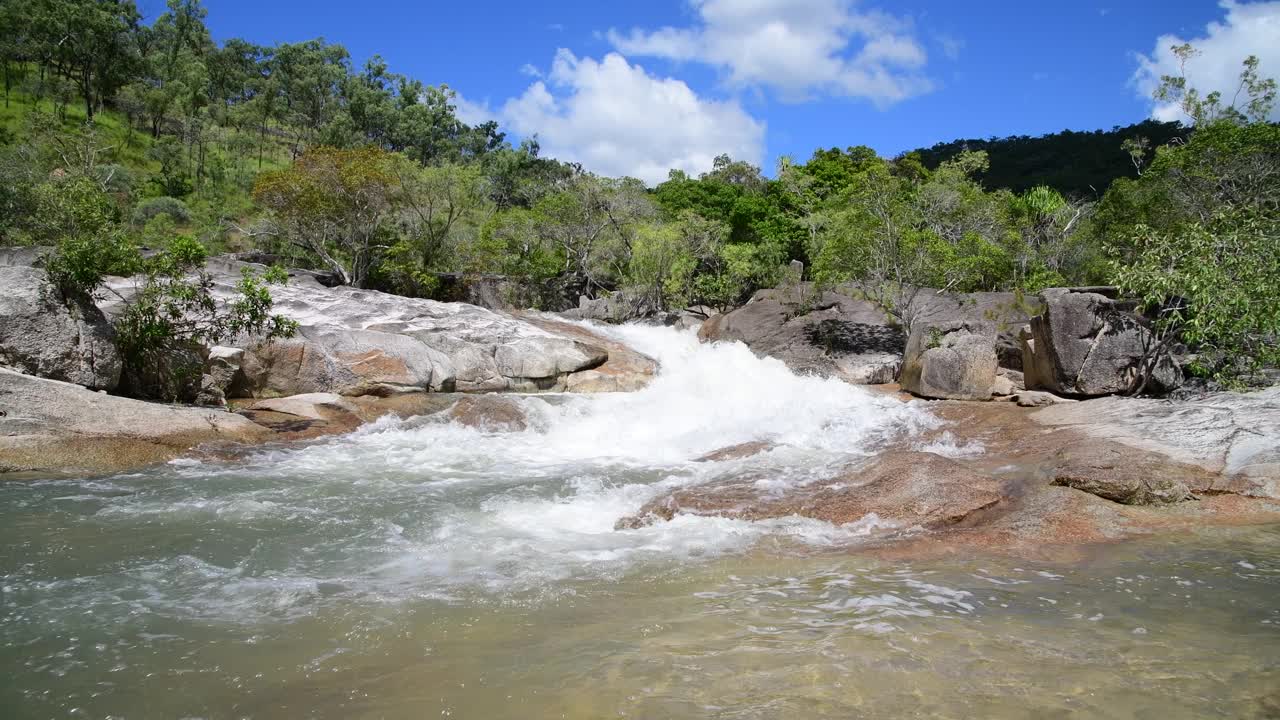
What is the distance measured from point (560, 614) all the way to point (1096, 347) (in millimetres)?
13692

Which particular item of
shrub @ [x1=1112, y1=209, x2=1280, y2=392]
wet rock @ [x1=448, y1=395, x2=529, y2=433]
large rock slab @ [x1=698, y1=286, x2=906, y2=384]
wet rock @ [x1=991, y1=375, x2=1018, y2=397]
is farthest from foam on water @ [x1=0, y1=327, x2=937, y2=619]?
large rock slab @ [x1=698, y1=286, x2=906, y2=384]

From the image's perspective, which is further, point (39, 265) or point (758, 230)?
point (758, 230)

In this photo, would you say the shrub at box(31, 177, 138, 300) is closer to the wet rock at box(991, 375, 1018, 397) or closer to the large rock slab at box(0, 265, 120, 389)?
the large rock slab at box(0, 265, 120, 389)

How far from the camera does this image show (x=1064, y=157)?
3250 inches

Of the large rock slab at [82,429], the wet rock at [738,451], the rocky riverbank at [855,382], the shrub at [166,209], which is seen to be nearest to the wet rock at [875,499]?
the rocky riverbank at [855,382]

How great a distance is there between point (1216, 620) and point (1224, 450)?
467 centimetres

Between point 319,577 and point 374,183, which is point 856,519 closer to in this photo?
point 319,577

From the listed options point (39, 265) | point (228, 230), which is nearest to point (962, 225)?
point (39, 265)

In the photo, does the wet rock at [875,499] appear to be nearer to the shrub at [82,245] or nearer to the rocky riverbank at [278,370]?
the rocky riverbank at [278,370]

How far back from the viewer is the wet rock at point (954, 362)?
15.7m

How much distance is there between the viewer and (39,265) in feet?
37.2

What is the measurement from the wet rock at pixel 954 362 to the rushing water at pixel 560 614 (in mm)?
8668

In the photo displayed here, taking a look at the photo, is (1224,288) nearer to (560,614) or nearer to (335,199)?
(560,614)

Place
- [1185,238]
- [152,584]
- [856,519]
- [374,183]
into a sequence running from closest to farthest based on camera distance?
[152,584]
[856,519]
[1185,238]
[374,183]
